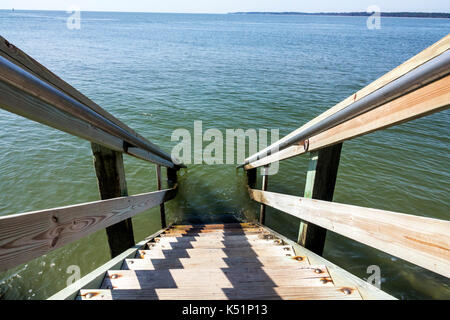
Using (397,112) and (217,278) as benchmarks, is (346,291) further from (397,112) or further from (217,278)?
(397,112)

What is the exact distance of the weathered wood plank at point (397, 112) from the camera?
3.05 ft

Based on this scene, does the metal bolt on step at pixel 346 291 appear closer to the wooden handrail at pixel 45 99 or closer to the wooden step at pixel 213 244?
the wooden step at pixel 213 244

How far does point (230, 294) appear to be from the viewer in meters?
1.41

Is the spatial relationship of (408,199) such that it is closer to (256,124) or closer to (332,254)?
(332,254)

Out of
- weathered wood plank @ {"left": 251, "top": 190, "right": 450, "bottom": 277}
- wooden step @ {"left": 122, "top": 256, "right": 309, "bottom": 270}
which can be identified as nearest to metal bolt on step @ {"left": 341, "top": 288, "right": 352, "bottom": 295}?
weathered wood plank @ {"left": 251, "top": 190, "right": 450, "bottom": 277}

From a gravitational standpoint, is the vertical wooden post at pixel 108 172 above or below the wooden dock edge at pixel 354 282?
above

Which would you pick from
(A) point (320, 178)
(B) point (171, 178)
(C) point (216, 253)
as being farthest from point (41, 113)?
(B) point (171, 178)

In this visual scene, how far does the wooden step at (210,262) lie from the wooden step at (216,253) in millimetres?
119

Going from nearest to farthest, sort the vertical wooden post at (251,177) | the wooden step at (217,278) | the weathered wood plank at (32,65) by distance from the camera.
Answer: the weathered wood plank at (32,65) → the wooden step at (217,278) → the vertical wooden post at (251,177)

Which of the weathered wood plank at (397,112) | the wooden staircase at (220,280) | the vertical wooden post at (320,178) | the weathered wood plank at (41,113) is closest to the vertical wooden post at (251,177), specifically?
the vertical wooden post at (320,178)

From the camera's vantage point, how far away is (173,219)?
5379mm

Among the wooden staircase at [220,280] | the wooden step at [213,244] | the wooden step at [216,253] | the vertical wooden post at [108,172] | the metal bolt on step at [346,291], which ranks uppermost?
the vertical wooden post at [108,172]

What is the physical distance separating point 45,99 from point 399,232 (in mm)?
1708

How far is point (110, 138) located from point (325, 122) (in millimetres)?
1669
